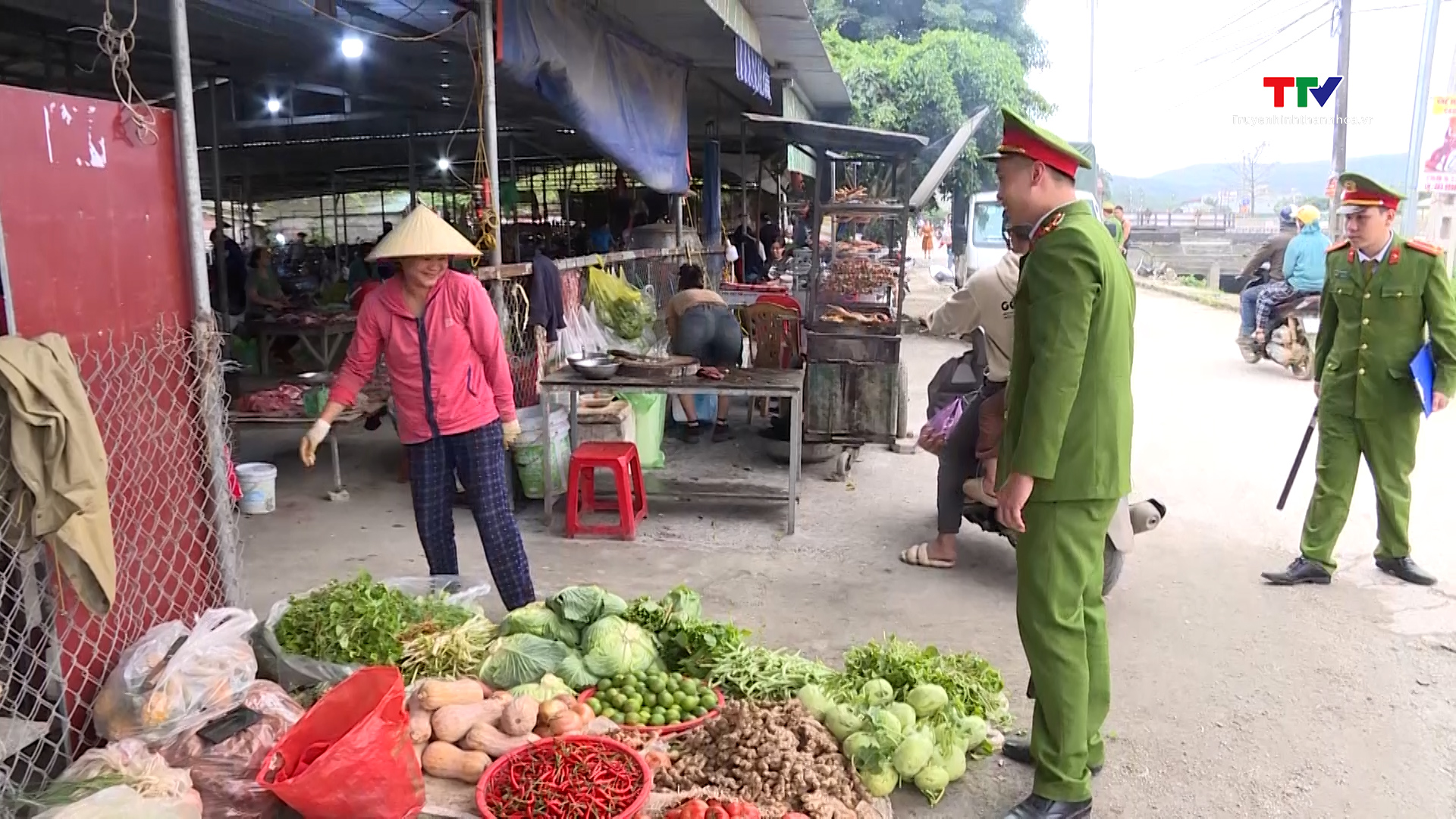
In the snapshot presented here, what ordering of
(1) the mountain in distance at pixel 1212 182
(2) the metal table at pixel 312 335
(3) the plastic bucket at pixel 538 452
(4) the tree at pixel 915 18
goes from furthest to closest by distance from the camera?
(1) the mountain in distance at pixel 1212 182
(4) the tree at pixel 915 18
(2) the metal table at pixel 312 335
(3) the plastic bucket at pixel 538 452

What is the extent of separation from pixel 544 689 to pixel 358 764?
949 mm

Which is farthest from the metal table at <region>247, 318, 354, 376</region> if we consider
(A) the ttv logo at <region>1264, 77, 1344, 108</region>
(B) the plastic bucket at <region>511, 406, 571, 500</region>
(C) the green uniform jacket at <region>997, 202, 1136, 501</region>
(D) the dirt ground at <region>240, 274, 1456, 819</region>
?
(A) the ttv logo at <region>1264, 77, 1344, 108</region>

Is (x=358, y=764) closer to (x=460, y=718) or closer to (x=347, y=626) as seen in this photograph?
(x=460, y=718)

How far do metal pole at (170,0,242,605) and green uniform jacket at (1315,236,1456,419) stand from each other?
533cm

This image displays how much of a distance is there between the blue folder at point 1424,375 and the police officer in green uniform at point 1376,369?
3 cm

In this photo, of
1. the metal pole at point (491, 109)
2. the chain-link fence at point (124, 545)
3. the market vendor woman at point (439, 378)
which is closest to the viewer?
the chain-link fence at point (124, 545)

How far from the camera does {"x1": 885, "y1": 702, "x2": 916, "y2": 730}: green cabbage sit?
358cm

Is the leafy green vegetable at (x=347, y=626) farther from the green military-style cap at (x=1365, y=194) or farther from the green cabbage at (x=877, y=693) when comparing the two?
the green military-style cap at (x=1365, y=194)

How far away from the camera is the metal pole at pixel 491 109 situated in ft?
19.4

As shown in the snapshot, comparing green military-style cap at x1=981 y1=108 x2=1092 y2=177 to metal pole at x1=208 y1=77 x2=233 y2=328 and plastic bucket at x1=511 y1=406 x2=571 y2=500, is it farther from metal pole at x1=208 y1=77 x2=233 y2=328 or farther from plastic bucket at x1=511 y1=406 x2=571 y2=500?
metal pole at x1=208 y1=77 x2=233 y2=328

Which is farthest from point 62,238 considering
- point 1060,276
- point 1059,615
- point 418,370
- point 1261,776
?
point 1261,776

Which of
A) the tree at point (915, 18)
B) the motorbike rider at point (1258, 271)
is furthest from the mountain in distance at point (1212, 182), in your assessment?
the motorbike rider at point (1258, 271)

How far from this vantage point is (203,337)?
3789 mm

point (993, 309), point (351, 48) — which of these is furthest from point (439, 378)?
point (351, 48)
